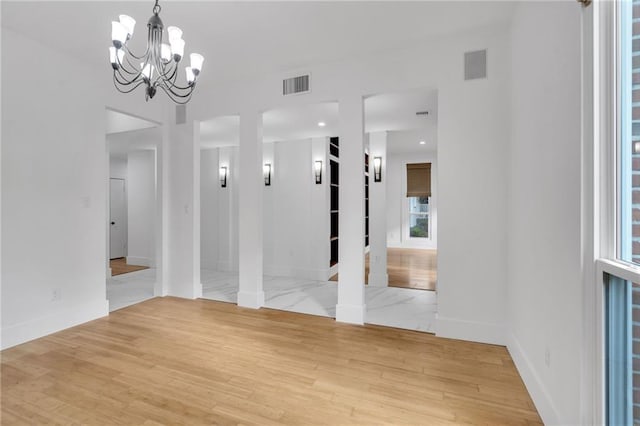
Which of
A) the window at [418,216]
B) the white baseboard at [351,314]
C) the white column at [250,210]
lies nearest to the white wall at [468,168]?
the white baseboard at [351,314]

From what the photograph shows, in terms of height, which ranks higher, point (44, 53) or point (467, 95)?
point (44, 53)

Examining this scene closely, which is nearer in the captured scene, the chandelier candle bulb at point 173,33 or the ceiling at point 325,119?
the chandelier candle bulb at point 173,33

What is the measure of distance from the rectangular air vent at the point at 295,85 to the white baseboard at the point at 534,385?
11.5ft

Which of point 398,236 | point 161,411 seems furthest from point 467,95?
point 398,236

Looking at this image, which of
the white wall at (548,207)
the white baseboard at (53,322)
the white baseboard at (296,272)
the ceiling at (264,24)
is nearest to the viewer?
the white wall at (548,207)

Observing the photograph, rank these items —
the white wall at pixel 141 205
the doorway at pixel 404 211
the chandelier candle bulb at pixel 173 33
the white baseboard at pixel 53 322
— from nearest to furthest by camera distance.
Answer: the chandelier candle bulb at pixel 173 33, the white baseboard at pixel 53 322, the doorway at pixel 404 211, the white wall at pixel 141 205

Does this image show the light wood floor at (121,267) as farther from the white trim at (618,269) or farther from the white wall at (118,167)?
the white trim at (618,269)

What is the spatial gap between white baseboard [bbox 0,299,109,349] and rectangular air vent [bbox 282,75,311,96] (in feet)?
12.0

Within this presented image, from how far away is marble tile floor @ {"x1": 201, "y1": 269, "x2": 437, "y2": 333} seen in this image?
11.9 feet

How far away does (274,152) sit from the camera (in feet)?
20.6

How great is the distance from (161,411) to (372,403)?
142 centimetres

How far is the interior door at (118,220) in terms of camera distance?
8008 millimetres

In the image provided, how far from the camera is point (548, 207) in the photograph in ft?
6.16

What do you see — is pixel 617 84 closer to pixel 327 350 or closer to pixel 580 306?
pixel 580 306
